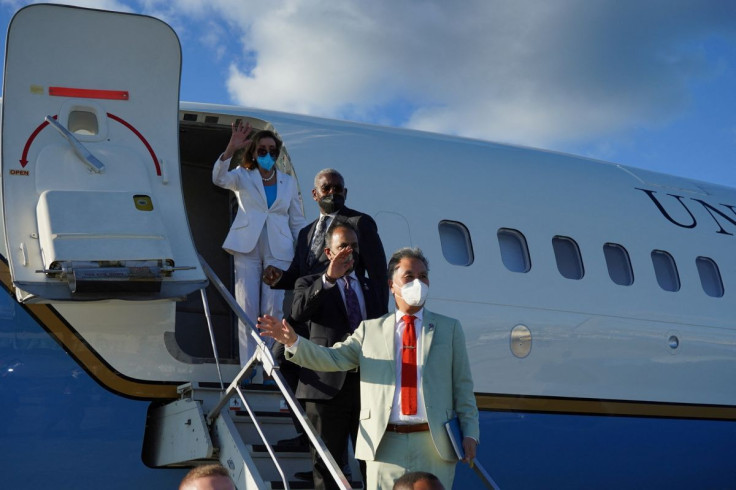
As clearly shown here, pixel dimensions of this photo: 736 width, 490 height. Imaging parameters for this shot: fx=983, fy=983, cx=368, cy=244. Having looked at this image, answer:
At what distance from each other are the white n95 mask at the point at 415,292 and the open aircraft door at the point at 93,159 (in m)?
1.75

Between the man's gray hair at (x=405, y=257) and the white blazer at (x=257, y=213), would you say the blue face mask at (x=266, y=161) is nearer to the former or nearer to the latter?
the white blazer at (x=257, y=213)

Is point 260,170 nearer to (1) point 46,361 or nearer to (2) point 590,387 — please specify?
(1) point 46,361

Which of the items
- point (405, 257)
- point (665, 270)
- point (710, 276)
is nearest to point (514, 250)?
point (665, 270)

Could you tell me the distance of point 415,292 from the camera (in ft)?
15.6

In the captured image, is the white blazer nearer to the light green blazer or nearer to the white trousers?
the white trousers

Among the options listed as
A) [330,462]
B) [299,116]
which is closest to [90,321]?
[330,462]

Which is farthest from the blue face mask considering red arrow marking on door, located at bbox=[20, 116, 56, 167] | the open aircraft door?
red arrow marking on door, located at bbox=[20, 116, 56, 167]

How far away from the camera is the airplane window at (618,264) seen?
8.99 metres

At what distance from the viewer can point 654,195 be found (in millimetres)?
10125

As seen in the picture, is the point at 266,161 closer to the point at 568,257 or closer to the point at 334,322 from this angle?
the point at 334,322

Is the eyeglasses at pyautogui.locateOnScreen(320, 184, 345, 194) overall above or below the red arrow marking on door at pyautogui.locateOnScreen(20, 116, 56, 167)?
below

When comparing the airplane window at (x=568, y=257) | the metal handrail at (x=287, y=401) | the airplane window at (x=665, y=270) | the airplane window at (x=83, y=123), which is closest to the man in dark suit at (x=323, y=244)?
the metal handrail at (x=287, y=401)

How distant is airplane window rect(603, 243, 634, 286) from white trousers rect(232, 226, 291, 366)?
3399 mm

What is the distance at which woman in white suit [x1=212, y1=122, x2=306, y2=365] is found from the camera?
6.96 metres
